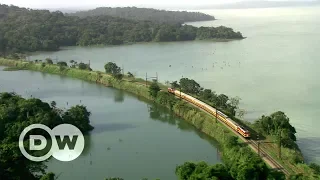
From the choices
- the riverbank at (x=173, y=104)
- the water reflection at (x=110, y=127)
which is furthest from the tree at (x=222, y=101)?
the water reflection at (x=110, y=127)

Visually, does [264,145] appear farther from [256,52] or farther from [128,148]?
[256,52]

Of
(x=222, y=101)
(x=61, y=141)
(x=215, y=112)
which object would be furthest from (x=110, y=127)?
(x=222, y=101)

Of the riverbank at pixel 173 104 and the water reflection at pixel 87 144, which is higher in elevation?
the riverbank at pixel 173 104

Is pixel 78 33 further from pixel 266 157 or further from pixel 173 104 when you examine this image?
pixel 266 157

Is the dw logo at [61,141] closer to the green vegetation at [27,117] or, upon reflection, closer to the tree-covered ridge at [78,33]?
the green vegetation at [27,117]

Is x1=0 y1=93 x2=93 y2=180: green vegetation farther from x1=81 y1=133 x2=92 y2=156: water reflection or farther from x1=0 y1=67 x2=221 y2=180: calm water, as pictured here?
x1=0 y1=67 x2=221 y2=180: calm water

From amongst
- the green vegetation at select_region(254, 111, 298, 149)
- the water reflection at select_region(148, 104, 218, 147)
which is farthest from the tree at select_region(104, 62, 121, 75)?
the green vegetation at select_region(254, 111, 298, 149)
